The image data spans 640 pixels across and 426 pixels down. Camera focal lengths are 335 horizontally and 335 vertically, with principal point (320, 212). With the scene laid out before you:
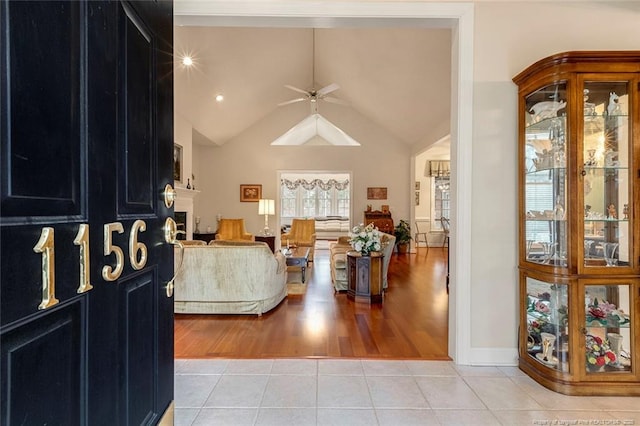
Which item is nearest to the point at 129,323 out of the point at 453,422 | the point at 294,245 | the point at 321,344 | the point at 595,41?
the point at 453,422

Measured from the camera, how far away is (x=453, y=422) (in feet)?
5.66

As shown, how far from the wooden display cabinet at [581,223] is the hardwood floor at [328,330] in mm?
765

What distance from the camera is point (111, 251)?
1025 millimetres

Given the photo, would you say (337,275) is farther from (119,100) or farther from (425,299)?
(119,100)

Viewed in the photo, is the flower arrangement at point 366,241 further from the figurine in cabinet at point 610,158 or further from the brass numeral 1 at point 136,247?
the brass numeral 1 at point 136,247

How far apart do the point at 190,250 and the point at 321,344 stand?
173 centimetres

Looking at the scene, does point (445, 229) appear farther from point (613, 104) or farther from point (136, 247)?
point (136, 247)

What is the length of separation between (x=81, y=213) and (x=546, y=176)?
2496 mm

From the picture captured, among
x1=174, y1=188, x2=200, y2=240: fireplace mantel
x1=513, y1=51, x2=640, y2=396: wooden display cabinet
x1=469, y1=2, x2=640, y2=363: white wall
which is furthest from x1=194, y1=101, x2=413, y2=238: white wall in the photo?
x1=513, y1=51, x2=640, y2=396: wooden display cabinet

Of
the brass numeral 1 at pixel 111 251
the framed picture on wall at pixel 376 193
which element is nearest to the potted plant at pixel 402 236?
the framed picture on wall at pixel 376 193

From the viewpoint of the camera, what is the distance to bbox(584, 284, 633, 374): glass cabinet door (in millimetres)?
2004

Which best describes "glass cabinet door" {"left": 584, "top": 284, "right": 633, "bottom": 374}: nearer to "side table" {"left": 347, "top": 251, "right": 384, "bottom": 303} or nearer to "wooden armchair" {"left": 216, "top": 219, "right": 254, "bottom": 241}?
"side table" {"left": 347, "top": 251, "right": 384, "bottom": 303}

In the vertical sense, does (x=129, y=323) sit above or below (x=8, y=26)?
below

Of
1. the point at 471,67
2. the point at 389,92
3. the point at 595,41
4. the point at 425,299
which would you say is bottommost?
the point at 425,299
